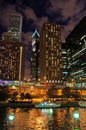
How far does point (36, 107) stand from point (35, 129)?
6158cm

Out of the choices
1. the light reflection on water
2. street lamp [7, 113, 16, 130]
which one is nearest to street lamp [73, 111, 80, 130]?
the light reflection on water

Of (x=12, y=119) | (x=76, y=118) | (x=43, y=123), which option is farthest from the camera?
(x=43, y=123)

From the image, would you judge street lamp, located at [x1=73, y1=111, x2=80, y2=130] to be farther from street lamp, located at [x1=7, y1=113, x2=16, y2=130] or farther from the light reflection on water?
street lamp, located at [x1=7, y1=113, x2=16, y2=130]

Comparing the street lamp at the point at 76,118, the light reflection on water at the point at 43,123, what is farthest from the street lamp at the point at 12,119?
the street lamp at the point at 76,118

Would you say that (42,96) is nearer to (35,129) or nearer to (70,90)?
(70,90)

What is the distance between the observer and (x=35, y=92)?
7623 inches

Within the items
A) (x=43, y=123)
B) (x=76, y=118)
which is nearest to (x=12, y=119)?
(x=76, y=118)

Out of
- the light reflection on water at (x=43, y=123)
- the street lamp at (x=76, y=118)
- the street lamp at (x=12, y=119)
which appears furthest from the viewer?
the light reflection on water at (x=43, y=123)

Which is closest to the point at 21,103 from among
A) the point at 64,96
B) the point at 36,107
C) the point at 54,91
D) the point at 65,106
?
the point at 36,107

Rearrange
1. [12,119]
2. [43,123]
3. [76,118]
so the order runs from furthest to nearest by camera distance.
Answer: [43,123] < [76,118] < [12,119]

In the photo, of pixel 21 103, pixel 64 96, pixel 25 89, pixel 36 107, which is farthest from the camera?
pixel 25 89

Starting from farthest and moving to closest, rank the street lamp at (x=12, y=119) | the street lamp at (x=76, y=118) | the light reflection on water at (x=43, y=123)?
1. the light reflection on water at (x=43, y=123)
2. the street lamp at (x=12, y=119)
3. the street lamp at (x=76, y=118)

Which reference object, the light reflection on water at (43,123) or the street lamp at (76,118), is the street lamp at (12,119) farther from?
the street lamp at (76,118)

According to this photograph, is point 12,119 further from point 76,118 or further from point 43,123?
point 43,123
